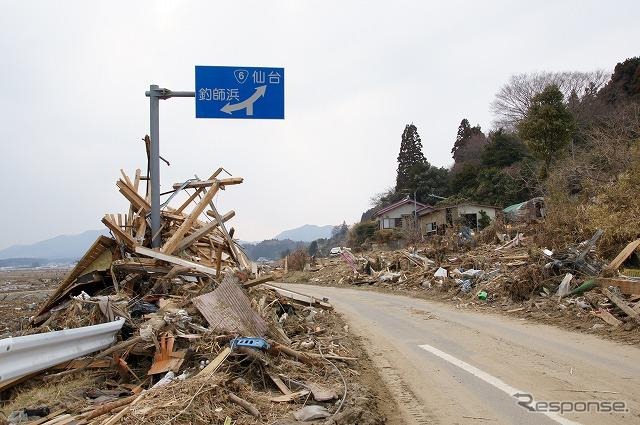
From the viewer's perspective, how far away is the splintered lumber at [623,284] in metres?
11.9

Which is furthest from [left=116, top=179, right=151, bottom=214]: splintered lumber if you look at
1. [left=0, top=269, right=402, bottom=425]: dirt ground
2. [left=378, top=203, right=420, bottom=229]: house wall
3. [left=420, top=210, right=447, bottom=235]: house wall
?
[left=378, top=203, right=420, bottom=229]: house wall

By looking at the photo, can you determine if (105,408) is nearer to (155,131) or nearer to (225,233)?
(155,131)

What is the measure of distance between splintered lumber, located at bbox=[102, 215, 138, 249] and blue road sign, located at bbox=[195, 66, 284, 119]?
2.81 metres

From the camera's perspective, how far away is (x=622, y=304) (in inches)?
446

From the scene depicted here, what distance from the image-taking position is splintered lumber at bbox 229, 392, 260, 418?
5.08 meters

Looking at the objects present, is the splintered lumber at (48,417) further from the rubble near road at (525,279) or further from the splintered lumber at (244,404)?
the rubble near road at (525,279)

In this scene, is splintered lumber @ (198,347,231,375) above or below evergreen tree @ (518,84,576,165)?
below

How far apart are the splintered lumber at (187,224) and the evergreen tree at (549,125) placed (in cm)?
2996

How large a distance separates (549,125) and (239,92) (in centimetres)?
3029

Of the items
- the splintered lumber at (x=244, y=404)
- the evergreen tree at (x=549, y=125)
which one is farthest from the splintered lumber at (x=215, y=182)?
the evergreen tree at (x=549, y=125)

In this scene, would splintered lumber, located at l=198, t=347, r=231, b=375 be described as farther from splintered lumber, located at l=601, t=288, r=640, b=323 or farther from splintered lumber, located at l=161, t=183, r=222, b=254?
splintered lumber, located at l=601, t=288, r=640, b=323

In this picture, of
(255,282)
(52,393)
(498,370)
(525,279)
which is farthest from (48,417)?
(525,279)

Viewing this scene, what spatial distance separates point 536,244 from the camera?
19531 mm

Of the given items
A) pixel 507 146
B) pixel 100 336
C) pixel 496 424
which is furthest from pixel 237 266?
pixel 507 146
